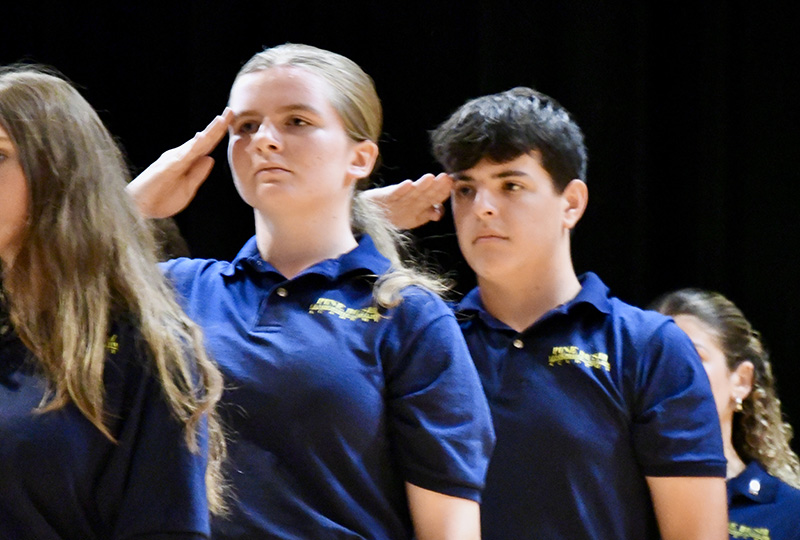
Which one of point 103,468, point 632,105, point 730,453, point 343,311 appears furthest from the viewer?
point 632,105

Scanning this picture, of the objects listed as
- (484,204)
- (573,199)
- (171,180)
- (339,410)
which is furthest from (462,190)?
(339,410)

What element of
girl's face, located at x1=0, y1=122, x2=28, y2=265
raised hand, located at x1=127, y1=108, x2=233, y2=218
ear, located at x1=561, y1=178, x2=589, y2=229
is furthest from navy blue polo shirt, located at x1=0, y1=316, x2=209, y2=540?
ear, located at x1=561, y1=178, x2=589, y2=229

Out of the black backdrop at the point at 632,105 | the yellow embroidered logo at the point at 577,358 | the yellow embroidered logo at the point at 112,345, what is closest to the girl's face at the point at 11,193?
the yellow embroidered logo at the point at 112,345

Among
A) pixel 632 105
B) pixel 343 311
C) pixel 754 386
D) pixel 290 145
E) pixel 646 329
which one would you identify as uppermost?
pixel 290 145

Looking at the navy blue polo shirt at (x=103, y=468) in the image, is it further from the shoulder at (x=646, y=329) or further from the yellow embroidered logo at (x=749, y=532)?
the yellow embroidered logo at (x=749, y=532)

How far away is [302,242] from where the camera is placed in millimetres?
1820

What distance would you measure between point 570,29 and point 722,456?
140cm

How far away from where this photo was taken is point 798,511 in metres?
2.45

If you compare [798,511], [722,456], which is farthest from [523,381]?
[798,511]

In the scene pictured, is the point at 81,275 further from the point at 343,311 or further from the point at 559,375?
the point at 559,375

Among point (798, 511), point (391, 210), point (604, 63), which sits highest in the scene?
point (604, 63)

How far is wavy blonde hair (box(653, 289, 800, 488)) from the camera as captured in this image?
263 cm

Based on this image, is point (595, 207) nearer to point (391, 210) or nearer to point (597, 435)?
point (391, 210)

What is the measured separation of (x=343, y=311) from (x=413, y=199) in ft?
1.83
